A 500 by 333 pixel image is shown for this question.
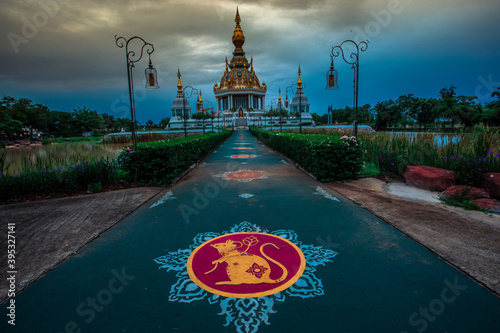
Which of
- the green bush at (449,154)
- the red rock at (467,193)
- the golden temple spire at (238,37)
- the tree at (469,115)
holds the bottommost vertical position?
the red rock at (467,193)

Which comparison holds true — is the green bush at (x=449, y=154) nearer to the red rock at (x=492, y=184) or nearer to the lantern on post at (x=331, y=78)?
the red rock at (x=492, y=184)

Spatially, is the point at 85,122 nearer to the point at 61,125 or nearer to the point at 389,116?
the point at 61,125

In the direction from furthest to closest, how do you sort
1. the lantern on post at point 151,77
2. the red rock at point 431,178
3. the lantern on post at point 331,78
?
the lantern on post at point 331,78 < the lantern on post at point 151,77 < the red rock at point 431,178

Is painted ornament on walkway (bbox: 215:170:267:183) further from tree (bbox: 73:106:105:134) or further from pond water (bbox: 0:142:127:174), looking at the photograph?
tree (bbox: 73:106:105:134)

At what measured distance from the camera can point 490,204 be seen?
16.2ft

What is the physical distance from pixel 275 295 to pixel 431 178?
19.9 ft

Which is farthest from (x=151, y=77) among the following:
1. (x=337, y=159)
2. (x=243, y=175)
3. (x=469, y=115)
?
(x=469, y=115)

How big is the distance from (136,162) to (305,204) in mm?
5381

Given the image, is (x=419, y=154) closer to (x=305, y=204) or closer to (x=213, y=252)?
(x=305, y=204)

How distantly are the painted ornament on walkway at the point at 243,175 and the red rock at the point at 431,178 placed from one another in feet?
14.9

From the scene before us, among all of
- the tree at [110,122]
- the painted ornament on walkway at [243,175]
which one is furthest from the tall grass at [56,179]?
the tree at [110,122]

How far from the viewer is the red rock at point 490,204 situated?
4.76m

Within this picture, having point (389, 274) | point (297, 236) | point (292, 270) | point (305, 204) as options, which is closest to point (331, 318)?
point (292, 270)

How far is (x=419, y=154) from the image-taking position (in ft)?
27.6
